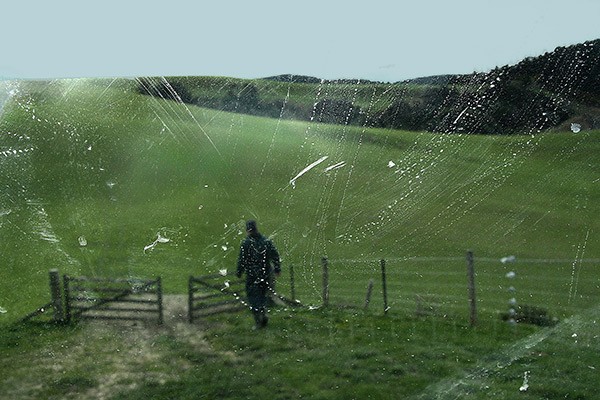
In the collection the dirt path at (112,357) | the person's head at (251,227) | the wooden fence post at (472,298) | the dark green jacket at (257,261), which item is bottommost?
the dirt path at (112,357)

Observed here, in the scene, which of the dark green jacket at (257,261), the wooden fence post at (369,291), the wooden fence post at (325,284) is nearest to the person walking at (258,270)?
the dark green jacket at (257,261)

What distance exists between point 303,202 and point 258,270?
8.3 inches

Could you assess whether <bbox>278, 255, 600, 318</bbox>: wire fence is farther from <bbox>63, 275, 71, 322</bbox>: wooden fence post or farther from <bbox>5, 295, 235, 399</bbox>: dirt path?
<bbox>63, 275, 71, 322</bbox>: wooden fence post

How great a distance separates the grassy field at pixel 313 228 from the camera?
1.20 metres

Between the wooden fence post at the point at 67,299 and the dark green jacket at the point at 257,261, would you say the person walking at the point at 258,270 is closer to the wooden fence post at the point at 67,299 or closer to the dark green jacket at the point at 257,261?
the dark green jacket at the point at 257,261

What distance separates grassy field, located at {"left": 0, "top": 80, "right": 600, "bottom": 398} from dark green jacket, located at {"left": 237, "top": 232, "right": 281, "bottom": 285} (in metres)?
0.05

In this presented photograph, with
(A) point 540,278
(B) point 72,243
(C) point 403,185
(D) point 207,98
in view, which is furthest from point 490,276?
(B) point 72,243

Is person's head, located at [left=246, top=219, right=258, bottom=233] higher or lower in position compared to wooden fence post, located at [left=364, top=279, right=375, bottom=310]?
higher

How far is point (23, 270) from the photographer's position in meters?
1.32

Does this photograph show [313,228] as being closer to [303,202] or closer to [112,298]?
[303,202]

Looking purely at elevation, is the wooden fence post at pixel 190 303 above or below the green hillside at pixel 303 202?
below

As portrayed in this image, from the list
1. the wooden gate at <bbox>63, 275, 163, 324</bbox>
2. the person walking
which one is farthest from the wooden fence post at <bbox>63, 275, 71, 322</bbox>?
the person walking

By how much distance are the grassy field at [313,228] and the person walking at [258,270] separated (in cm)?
4

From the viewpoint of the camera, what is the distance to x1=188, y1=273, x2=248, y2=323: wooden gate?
1.19m
